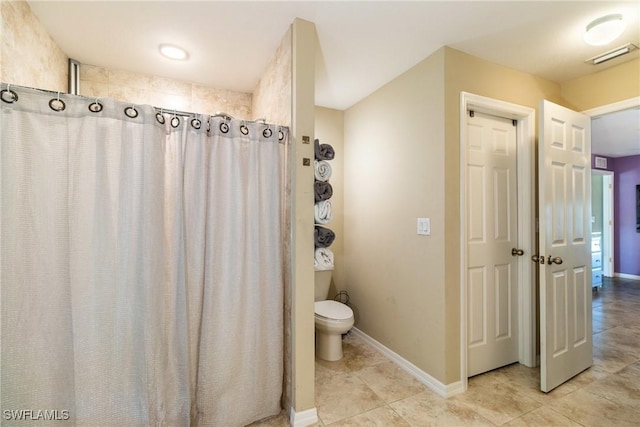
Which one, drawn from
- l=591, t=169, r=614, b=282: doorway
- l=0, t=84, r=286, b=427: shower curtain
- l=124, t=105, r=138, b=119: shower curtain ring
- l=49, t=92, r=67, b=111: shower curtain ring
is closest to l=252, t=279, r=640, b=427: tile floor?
l=0, t=84, r=286, b=427: shower curtain

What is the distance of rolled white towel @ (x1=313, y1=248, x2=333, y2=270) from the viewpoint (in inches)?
95.2

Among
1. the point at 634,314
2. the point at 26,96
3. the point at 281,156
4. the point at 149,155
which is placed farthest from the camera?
the point at 634,314

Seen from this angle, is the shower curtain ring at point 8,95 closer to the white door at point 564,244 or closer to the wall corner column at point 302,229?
the wall corner column at point 302,229

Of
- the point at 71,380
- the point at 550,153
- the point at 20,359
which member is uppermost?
the point at 550,153

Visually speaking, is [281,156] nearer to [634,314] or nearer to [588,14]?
[588,14]

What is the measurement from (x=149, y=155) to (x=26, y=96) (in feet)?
1.68

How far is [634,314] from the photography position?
134 inches

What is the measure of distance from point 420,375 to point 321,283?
105 cm

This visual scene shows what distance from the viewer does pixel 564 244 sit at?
2.04m

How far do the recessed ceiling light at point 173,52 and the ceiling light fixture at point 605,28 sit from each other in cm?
262

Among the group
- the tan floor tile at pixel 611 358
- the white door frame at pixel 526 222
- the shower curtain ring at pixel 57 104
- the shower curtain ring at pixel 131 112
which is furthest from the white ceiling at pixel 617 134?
the shower curtain ring at pixel 57 104

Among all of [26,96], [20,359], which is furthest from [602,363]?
[26,96]

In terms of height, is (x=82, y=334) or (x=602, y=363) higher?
(x=82, y=334)

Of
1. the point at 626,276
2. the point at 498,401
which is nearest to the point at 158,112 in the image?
the point at 498,401
